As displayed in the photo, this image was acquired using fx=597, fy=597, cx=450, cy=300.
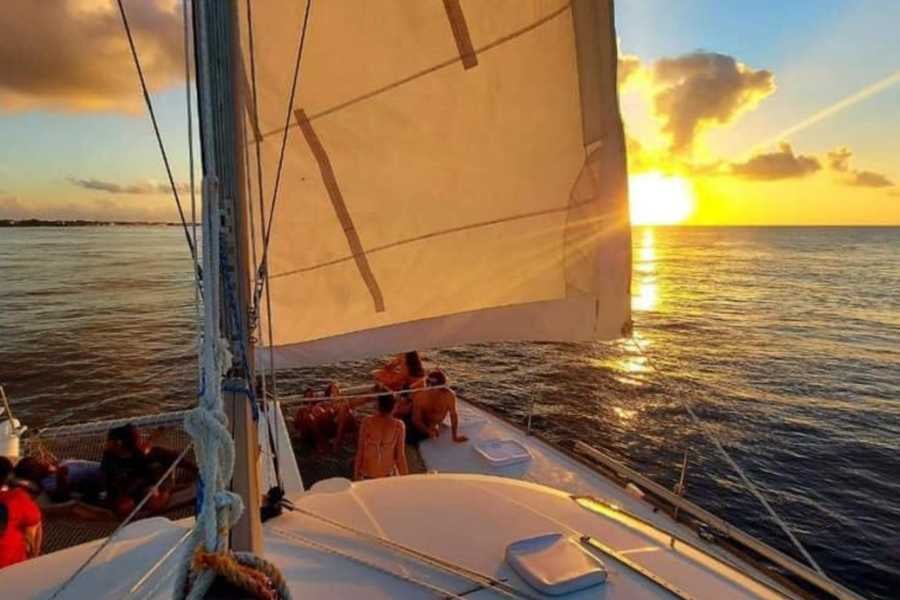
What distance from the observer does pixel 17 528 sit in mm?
4621

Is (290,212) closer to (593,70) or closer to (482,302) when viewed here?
(482,302)

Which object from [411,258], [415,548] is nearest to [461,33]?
[411,258]

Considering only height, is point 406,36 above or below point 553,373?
above

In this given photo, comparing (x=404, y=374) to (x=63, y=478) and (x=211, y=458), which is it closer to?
(x=63, y=478)

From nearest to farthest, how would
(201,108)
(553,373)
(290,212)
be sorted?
(201,108)
(290,212)
(553,373)

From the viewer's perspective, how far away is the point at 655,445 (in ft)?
47.7

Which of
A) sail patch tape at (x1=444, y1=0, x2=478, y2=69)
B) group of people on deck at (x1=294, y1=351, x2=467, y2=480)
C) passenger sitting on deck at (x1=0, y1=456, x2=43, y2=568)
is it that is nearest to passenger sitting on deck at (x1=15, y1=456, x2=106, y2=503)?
passenger sitting on deck at (x1=0, y1=456, x2=43, y2=568)

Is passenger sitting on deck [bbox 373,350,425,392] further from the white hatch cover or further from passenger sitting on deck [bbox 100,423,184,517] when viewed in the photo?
the white hatch cover

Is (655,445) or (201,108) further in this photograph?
(655,445)

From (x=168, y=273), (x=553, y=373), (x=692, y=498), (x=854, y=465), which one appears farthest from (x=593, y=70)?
(x=168, y=273)

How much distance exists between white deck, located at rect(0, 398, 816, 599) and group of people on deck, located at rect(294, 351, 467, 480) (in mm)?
2686

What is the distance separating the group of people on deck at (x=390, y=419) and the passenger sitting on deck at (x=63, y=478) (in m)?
2.51

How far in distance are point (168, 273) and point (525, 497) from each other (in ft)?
177

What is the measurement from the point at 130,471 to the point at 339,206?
13.9 feet
